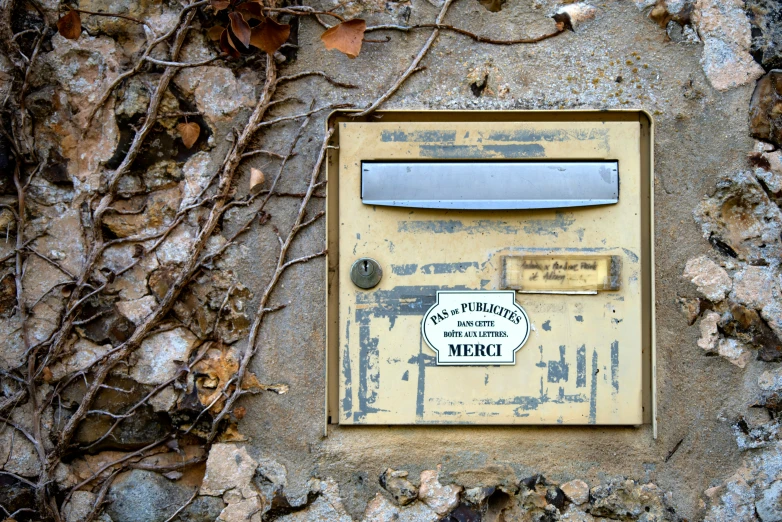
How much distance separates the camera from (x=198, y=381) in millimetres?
1612

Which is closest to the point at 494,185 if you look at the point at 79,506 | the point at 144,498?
the point at 144,498

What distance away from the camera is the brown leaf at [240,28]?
1508mm

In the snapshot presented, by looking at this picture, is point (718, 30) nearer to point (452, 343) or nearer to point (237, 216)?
point (452, 343)

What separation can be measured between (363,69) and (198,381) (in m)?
0.93

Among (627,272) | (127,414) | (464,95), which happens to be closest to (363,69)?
(464,95)

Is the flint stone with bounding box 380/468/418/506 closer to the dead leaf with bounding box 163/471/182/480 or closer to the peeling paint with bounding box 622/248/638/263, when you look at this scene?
the dead leaf with bounding box 163/471/182/480

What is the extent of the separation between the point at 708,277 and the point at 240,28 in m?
1.34

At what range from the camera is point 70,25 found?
1.55 metres

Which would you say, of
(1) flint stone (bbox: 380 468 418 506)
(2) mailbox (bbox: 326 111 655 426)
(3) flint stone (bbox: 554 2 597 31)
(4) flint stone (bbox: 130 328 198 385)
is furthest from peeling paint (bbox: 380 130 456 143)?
(1) flint stone (bbox: 380 468 418 506)

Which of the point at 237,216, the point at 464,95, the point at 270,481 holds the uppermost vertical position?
the point at 464,95

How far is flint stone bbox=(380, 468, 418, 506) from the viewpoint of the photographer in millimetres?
1584

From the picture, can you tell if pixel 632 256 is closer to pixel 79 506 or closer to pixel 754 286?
pixel 754 286

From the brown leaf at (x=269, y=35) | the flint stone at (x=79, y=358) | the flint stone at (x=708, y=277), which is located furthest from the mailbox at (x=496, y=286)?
the flint stone at (x=79, y=358)

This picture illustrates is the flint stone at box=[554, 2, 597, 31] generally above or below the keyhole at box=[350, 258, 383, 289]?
above
